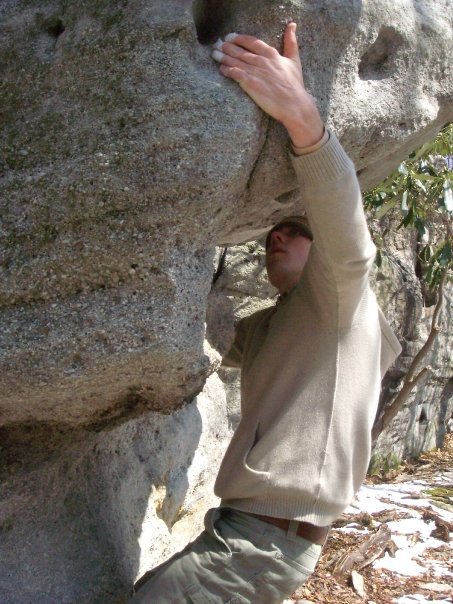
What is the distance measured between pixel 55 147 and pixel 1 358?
1.73 ft

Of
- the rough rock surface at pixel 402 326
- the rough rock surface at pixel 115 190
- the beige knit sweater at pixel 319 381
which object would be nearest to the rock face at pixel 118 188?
the rough rock surface at pixel 115 190

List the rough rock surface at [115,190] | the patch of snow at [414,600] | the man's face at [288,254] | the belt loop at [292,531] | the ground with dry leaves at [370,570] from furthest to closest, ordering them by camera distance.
Answer: the ground with dry leaves at [370,570]
the patch of snow at [414,600]
the man's face at [288,254]
the belt loop at [292,531]
the rough rock surface at [115,190]

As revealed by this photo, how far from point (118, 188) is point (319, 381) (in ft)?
2.55

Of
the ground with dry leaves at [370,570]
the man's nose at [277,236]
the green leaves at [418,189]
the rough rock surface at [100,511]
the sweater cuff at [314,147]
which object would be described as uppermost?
the green leaves at [418,189]

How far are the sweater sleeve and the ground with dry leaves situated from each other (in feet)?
6.76

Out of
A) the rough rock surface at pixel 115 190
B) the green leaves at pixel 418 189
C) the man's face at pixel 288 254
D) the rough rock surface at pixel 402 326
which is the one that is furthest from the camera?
the green leaves at pixel 418 189

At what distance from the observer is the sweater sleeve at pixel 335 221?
5.90ft

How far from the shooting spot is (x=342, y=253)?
186cm

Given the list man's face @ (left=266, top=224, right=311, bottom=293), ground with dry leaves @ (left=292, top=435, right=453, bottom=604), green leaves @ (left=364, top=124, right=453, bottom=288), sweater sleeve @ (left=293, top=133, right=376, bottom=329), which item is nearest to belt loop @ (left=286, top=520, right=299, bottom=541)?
sweater sleeve @ (left=293, top=133, right=376, bottom=329)

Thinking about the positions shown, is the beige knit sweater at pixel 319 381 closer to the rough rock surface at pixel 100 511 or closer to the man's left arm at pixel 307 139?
the man's left arm at pixel 307 139

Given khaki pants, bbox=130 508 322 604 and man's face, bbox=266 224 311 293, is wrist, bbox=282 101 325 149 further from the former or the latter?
khaki pants, bbox=130 508 322 604

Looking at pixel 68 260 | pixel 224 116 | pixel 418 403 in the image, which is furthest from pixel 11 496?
pixel 418 403

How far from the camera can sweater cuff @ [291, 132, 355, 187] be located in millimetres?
1796

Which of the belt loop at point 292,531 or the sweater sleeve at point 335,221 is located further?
the belt loop at point 292,531
